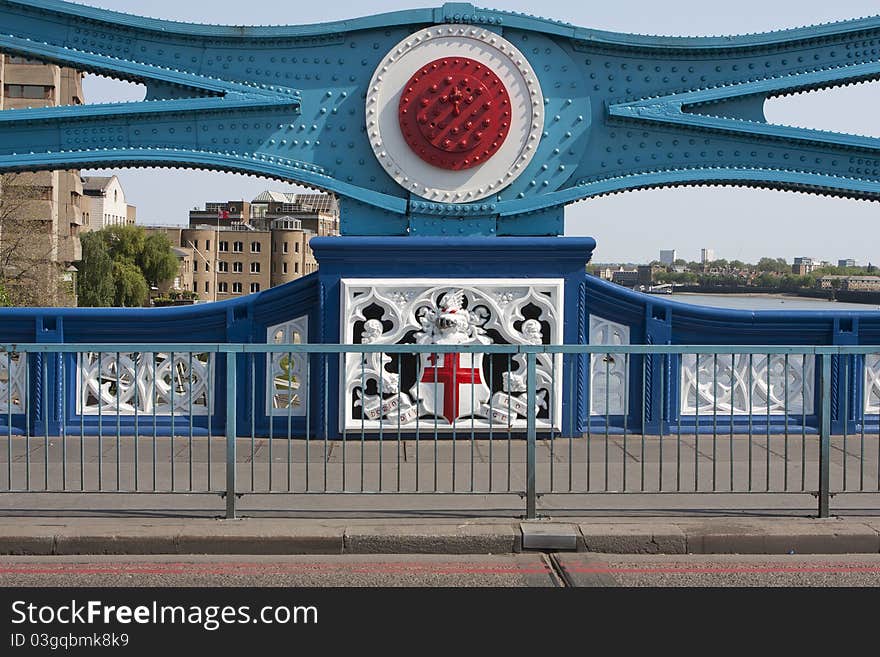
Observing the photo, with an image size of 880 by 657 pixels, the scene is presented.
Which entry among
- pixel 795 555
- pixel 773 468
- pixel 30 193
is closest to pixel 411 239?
pixel 773 468

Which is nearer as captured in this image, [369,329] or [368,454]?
[368,454]

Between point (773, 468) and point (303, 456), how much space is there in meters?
3.86

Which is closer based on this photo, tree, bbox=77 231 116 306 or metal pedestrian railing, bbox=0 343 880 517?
metal pedestrian railing, bbox=0 343 880 517

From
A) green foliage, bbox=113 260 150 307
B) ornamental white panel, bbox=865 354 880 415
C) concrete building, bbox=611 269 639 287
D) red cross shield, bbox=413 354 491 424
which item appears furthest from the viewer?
green foliage, bbox=113 260 150 307

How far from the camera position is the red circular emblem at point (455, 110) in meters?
10.1

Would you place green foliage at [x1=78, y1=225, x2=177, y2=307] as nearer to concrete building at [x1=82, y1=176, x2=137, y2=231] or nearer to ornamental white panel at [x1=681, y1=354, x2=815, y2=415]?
concrete building at [x1=82, y1=176, x2=137, y2=231]

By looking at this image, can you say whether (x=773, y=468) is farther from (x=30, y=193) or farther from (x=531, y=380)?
(x=30, y=193)

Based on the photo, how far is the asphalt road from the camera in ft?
19.5

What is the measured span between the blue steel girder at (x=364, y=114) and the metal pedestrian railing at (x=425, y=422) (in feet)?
5.37

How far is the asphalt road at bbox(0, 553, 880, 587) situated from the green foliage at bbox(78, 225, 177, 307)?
7691cm

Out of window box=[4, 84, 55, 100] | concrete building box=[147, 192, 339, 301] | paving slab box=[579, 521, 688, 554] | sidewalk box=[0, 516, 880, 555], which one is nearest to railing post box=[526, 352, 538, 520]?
sidewalk box=[0, 516, 880, 555]

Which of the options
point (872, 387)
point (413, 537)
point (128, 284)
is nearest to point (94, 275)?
point (128, 284)

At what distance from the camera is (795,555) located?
21.9ft

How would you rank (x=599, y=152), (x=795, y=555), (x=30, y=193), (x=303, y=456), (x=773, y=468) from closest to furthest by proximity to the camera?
(x=795, y=555) → (x=773, y=468) → (x=303, y=456) → (x=599, y=152) → (x=30, y=193)
